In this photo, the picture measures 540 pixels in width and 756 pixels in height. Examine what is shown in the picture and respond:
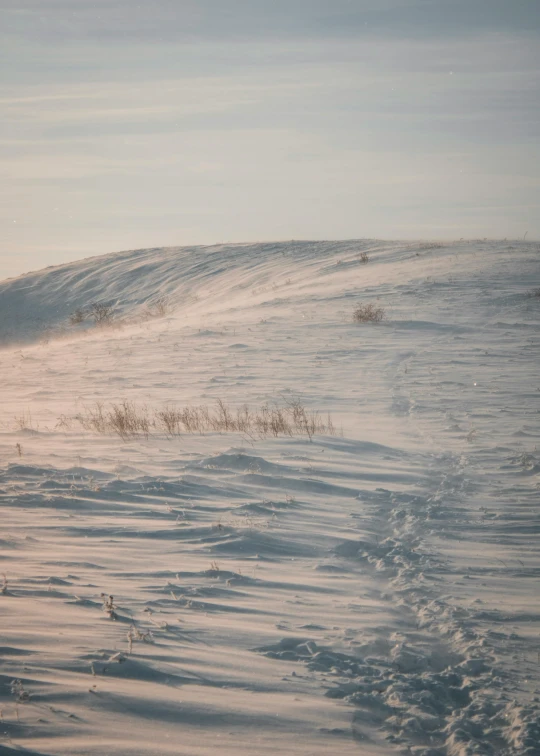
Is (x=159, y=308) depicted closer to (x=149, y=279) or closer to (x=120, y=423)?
(x=149, y=279)

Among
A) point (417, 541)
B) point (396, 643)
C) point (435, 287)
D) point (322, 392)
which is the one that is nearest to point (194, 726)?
point (396, 643)

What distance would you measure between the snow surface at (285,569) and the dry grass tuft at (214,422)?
20cm

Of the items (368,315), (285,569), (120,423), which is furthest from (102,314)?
(285,569)

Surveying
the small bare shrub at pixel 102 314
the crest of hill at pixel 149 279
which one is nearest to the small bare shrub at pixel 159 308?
the crest of hill at pixel 149 279

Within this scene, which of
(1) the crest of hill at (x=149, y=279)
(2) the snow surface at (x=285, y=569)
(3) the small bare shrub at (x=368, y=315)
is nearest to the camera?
(2) the snow surface at (x=285, y=569)

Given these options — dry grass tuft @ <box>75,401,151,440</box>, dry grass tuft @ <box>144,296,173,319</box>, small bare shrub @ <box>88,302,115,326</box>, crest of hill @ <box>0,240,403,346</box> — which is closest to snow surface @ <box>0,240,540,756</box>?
dry grass tuft @ <box>75,401,151,440</box>

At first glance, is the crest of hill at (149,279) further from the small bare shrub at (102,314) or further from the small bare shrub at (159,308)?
the small bare shrub at (102,314)

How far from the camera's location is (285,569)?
4.08 meters

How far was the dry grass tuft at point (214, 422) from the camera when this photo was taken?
729cm

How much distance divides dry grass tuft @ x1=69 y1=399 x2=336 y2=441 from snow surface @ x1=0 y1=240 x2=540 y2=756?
0.65ft

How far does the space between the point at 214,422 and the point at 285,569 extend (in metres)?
3.65

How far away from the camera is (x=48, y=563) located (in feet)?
12.8

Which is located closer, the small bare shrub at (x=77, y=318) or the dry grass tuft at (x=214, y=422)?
the dry grass tuft at (x=214, y=422)

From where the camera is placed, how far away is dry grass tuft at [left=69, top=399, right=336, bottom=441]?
729 centimetres
